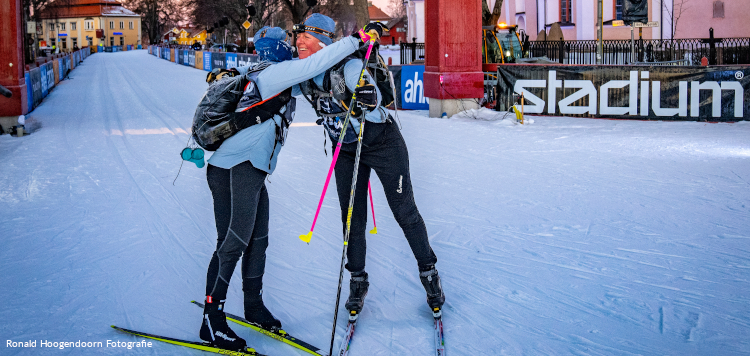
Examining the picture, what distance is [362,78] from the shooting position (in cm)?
354

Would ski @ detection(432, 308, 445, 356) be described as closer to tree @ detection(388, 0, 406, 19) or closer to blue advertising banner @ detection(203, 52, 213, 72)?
blue advertising banner @ detection(203, 52, 213, 72)

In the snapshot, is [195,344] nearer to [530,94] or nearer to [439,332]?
[439,332]

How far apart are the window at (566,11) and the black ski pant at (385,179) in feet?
107

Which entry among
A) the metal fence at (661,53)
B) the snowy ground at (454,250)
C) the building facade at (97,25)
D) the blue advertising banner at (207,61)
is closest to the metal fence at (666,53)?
the metal fence at (661,53)

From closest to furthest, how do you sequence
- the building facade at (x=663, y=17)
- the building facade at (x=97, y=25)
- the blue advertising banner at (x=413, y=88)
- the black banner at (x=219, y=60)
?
the blue advertising banner at (x=413, y=88) → the building facade at (x=663, y=17) → the black banner at (x=219, y=60) → the building facade at (x=97, y=25)

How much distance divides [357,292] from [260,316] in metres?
0.61

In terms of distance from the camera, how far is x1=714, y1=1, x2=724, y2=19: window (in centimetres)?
2659

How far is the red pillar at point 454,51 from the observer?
14.9 metres

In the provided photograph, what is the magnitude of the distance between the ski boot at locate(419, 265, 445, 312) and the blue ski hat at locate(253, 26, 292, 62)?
4.83ft

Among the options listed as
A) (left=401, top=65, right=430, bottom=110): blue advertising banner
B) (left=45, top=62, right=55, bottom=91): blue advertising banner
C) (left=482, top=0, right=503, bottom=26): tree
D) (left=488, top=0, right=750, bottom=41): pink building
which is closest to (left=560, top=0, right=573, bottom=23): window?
(left=488, top=0, right=750, bottom=41): pink building

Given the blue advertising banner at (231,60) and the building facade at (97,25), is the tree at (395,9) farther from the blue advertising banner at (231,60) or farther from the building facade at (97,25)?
the blue advertising banner at (231,60)

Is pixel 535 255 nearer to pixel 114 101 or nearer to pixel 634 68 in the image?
pixel 634 68

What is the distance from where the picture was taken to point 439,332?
3.69 metres

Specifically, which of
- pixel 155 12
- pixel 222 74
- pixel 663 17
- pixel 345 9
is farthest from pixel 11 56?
pixel 155 12
